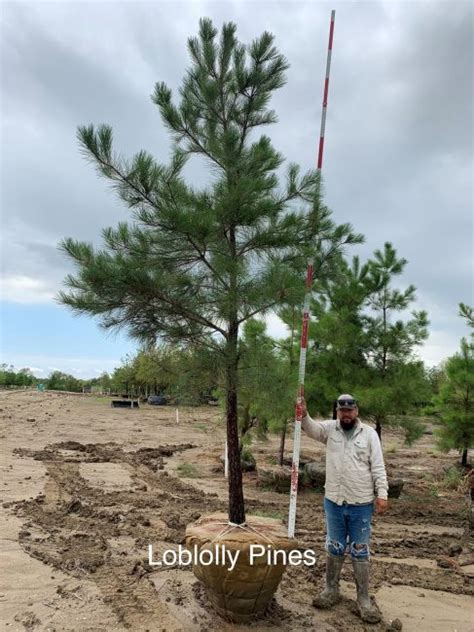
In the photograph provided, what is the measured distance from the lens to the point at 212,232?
5.09 m

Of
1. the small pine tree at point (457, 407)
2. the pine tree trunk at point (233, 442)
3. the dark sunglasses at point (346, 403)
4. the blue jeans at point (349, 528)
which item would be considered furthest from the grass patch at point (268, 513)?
the small pine tree at point (457, 407)

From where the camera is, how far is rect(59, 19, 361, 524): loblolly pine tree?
5.09 metres

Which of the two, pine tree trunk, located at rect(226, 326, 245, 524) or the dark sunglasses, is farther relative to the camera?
pine tree trunk, located at rect(226, 326, 245, 524)

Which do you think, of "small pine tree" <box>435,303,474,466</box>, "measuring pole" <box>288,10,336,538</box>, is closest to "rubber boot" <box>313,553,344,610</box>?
"measuring pole" <box>288,10,336,538</box>

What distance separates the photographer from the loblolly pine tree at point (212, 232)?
16.7ft

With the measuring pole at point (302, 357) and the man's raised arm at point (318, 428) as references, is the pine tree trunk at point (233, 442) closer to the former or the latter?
the measuring pole at point (302, 357)

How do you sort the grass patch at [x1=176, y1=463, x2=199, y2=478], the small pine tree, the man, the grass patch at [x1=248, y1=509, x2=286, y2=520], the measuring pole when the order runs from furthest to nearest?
the small pine tree
the grass patch at [x1=176, y1=463, x2=199, y2=478]
the grass patch at [x1=248, y1=509, x2=286, y2=520]
the measuring pole
the man

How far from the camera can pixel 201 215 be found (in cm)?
496

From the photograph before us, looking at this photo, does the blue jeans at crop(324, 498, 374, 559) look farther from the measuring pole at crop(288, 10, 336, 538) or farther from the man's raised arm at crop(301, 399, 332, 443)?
the man's raised arm at crop(301, 399, 332, 443)

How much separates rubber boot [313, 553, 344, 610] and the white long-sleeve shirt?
519mm

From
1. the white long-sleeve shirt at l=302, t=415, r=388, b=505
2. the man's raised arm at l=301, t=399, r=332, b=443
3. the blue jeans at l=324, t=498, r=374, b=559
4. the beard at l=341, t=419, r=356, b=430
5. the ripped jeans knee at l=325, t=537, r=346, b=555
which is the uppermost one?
the beard at l=341, t=419, r=356, b=430

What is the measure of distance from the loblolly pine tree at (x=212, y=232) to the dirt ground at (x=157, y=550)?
986 mm

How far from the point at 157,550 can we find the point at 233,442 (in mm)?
1510

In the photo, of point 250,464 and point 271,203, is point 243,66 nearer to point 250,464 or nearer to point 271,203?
point 271,203
